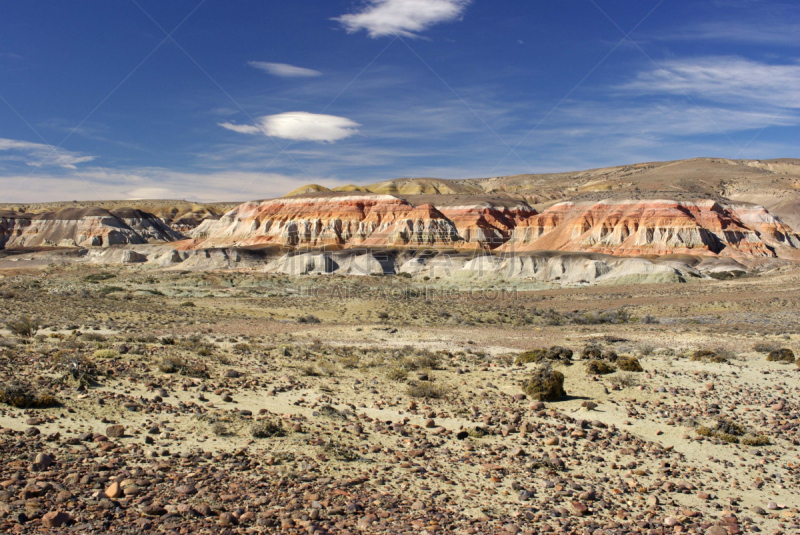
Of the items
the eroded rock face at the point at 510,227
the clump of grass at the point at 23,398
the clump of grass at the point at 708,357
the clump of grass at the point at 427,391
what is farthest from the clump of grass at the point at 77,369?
the eroded rock face at the point at 510,227

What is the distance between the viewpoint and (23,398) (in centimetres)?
874

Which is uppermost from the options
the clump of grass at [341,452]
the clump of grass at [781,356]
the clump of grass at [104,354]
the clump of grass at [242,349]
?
the clump of grass at [104,354]

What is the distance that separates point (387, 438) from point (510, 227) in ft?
306

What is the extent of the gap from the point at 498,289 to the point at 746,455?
1786 inches

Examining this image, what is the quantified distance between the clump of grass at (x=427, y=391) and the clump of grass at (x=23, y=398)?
22.7 ft

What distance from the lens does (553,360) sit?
15648mm

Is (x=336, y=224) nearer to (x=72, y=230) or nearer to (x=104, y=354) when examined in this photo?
(x=72, y=230)

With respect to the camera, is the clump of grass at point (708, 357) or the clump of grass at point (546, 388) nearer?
the clump of grass at point (546, 388)

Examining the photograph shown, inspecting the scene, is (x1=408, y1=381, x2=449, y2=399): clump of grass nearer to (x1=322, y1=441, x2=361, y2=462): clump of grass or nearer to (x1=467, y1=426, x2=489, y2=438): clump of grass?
(x1=467, y1=426, x2=489, y2=438): clump of grass

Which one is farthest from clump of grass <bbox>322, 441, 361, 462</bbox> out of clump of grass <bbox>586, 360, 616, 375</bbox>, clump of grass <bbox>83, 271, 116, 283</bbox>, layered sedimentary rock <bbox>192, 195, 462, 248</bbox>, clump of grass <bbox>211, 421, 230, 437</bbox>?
layered sedimentary rock <bbox>192, 195, 462, 248</bbox>

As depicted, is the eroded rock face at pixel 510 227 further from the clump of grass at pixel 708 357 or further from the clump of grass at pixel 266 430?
the clump of grass at pixel 266 430

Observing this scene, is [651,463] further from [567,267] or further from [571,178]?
[571,178]

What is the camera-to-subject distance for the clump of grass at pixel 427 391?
11633 millimetres

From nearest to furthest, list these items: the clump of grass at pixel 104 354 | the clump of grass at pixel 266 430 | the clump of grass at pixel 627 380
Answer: the clump of grass at pixel 266 430
the clump of grass at pixel 627 380
the clump of grass at pixel 104 354
